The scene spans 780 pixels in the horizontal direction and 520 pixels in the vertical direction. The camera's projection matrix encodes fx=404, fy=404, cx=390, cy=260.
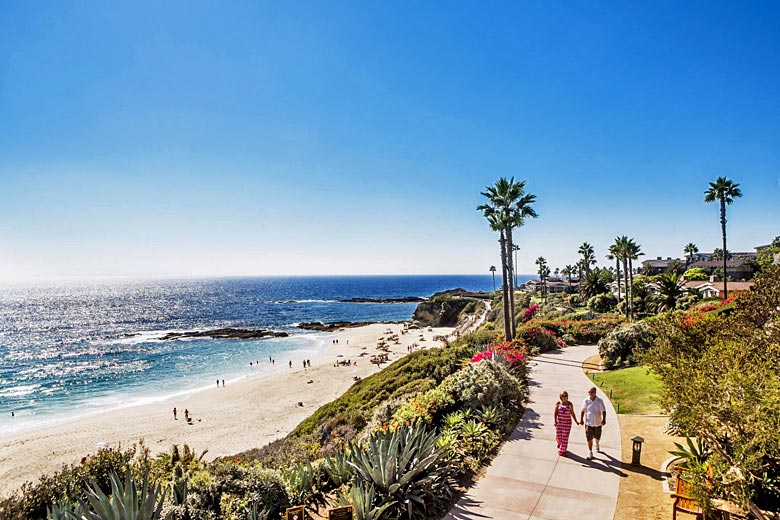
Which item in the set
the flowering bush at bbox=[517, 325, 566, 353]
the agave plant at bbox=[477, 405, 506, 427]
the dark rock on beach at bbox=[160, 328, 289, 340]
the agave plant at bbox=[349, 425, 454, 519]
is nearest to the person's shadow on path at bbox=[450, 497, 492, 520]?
the agave plant at bbox=[349, 425, 454, 519]

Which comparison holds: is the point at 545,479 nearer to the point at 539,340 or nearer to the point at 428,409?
the point at 428,409

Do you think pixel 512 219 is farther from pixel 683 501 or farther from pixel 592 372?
pixel 683 501

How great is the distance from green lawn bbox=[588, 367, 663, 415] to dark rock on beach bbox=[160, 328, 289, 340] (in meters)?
62.5

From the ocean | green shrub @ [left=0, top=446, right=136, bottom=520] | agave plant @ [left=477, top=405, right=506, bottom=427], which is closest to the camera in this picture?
green shrub @ [left=0, top=446, right=136, bottom=520]

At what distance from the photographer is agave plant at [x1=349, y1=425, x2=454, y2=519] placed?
22.1 feet

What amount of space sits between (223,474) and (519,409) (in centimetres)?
854

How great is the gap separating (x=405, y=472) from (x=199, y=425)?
27164 millimetres

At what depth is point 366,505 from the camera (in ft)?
20.4

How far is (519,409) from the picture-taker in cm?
1223

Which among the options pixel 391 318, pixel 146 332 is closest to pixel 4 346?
pixel 146 332

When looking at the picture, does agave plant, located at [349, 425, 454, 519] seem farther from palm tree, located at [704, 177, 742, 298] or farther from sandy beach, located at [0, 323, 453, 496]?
palm tree, located at [704, 177, 742, 298]

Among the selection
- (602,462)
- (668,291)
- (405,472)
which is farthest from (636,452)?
(668,291)

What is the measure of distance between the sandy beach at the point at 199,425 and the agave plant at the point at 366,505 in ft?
60.0

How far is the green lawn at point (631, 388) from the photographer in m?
12.0
